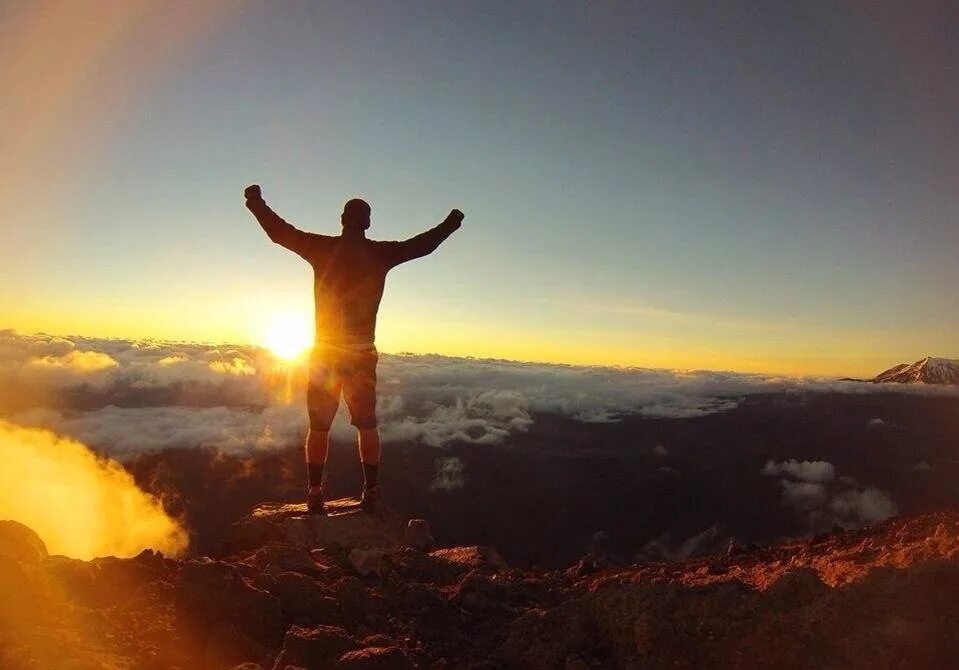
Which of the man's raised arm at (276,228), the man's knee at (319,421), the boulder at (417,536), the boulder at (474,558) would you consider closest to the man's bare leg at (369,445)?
the man's knee at (319,421)

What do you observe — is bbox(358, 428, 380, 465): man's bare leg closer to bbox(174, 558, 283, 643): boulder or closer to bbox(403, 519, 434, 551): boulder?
bbox(403, 519, 434, 551): boulder

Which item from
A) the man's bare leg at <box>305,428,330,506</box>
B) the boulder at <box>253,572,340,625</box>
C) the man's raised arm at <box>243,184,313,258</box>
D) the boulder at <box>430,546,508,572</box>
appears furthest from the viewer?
the man's bare leg at <box>305,428,330,506</box>

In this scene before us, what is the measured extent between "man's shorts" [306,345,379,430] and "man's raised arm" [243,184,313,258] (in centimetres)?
149

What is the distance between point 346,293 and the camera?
786 centimetres

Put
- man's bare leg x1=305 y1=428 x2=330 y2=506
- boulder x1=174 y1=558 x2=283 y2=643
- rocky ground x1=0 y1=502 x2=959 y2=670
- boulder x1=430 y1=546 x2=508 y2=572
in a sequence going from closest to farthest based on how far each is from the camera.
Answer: rocky ground x1=0 y1=502 x2=959 y2=670
boulder x1=174 y1=558 x2=283 y2=643
boulder x1=430 y1=546 x2=508 y2=572
man's bare leg x1=305 y1=428 x2=330 y2=506

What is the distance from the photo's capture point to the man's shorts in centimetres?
794

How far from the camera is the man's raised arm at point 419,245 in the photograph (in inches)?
318

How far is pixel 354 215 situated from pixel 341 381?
241 centimetres

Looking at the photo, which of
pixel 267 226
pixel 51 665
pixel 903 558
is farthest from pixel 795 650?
pixel 267 226

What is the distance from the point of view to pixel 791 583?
3.71m

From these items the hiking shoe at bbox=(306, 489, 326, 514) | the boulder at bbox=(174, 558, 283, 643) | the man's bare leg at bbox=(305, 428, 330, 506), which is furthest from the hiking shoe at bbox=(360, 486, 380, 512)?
the boulder at bbox=(174, 558, 283, 643)

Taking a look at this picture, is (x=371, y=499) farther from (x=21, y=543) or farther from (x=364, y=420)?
(x=21, y=543)

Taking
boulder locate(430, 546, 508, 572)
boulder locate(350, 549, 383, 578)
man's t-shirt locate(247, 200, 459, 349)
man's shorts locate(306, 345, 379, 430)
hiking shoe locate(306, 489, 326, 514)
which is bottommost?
boulder locate(430, 546, 508, 572)

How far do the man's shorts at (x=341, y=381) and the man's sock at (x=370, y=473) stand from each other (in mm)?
874
